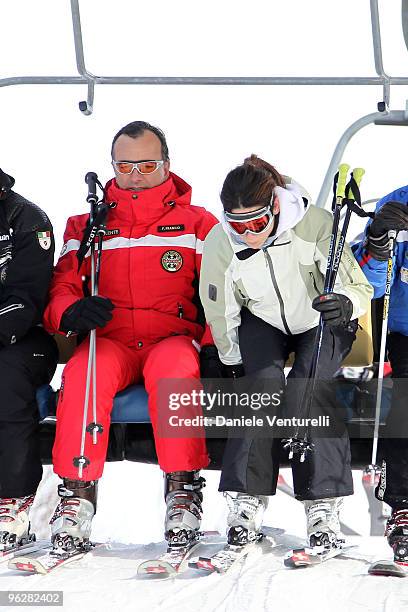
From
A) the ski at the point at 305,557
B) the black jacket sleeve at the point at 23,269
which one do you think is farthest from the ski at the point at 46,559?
the black jacket sleeve at the point at 23,269

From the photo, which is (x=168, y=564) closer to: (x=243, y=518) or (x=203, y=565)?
(x=203, y=565)

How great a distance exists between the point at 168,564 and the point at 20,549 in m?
0.73

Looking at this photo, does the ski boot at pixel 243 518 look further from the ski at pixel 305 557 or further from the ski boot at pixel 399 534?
the ski boot at pixel 399 534

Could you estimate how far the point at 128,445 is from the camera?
194 inches

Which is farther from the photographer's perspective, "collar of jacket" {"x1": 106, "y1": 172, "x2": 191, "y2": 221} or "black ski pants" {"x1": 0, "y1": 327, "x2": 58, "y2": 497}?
"collar of jacket" {"x1": 106, "y1": 172, "x2": 191, "y2": 221}

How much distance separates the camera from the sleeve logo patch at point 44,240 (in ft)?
16.3

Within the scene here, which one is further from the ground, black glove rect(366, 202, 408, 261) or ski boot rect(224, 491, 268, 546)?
black glove rect(366, 202, 408, 261)

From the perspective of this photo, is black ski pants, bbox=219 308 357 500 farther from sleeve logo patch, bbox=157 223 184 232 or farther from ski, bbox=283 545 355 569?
sleeve logo patch, bbox=157 223 184 232

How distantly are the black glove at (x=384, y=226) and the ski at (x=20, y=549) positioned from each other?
172cm

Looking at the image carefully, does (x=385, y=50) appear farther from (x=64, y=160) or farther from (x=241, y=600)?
(x=64, y=160)

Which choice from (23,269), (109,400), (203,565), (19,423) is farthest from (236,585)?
(23,269)

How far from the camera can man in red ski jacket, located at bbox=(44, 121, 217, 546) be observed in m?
4.41

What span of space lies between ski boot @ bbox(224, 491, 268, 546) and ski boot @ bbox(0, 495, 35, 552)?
0.86m

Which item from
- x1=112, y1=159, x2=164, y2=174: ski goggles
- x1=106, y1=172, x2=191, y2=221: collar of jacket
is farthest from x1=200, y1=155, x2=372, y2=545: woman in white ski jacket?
x1=112, y1=159, x2=164, y2=174: ski goggles
